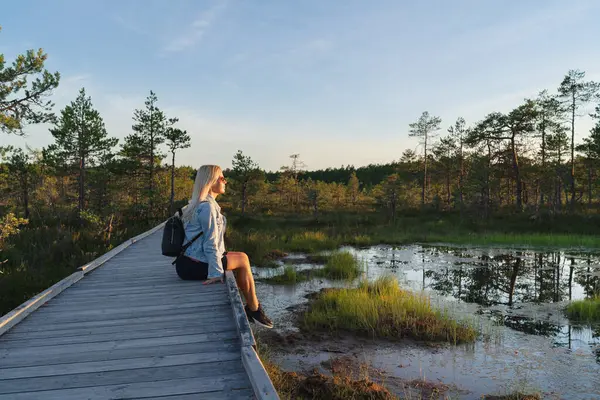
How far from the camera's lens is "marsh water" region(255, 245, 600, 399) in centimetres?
525

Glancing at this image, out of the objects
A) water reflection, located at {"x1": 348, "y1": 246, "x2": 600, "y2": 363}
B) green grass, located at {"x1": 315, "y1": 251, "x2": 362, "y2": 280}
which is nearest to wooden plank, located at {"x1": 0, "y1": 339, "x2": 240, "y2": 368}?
water reflection, located at {"x1": 348, "y1": 246, "x2": 600, "y2": 363}

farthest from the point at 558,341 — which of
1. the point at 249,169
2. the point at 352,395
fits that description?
the point at 249,169

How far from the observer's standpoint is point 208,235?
4.69 metres

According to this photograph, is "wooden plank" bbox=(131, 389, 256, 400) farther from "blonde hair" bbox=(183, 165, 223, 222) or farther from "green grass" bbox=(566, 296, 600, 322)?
"green grass" bbox=(566, 296, 600, 322)

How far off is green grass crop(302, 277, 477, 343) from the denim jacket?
2905mm

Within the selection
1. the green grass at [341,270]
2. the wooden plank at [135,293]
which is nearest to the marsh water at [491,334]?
the green grass at [341,270]

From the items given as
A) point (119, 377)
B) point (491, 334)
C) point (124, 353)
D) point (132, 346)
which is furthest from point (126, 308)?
point (491, 334)

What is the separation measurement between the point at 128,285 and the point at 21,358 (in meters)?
2.67

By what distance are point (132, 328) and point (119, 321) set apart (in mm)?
327

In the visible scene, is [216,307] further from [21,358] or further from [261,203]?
[261,203]

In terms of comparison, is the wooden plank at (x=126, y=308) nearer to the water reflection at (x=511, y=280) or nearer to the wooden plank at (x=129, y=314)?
the wooden plank at (x=129, y=314)

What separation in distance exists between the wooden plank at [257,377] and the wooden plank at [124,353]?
1.10 feet

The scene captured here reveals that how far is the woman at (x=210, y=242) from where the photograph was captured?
4.74m

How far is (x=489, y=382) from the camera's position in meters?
5.12
